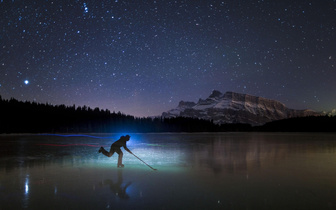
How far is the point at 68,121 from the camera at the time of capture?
158375mm

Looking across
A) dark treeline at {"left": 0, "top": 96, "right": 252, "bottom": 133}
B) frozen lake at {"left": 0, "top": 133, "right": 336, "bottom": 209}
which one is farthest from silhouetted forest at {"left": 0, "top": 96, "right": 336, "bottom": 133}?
frozen lake at {"left": 0, "top": 133, "right": 336, "bottom": 209}

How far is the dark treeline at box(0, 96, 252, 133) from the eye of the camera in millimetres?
132625

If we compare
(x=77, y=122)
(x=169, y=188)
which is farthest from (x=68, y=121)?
(x=169, y=188)

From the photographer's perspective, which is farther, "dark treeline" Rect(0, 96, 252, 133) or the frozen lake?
"dark treeline" Rect(0, 96, 252, 133)

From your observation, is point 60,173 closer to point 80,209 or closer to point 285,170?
point 80,209

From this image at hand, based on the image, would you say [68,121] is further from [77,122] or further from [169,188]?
[169,188]

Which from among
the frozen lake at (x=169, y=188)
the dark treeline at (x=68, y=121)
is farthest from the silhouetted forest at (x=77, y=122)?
the frozen lake at (x=169, y=188)

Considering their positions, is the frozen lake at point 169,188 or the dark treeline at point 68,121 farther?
the dark treeline at point 68,121

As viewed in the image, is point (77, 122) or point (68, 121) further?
point (77, 122)

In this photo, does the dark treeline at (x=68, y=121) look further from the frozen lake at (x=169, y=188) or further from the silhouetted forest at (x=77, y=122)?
the frozen lake at (x=169, y=188)

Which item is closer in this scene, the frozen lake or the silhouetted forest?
the frozen lake

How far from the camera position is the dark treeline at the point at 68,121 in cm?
13262

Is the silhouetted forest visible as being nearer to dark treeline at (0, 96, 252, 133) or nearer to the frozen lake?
dark treeline at (0, 96, 252, 133)

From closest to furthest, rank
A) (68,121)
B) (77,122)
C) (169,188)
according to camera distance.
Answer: (169,188) < (68,121) < (77,122)
